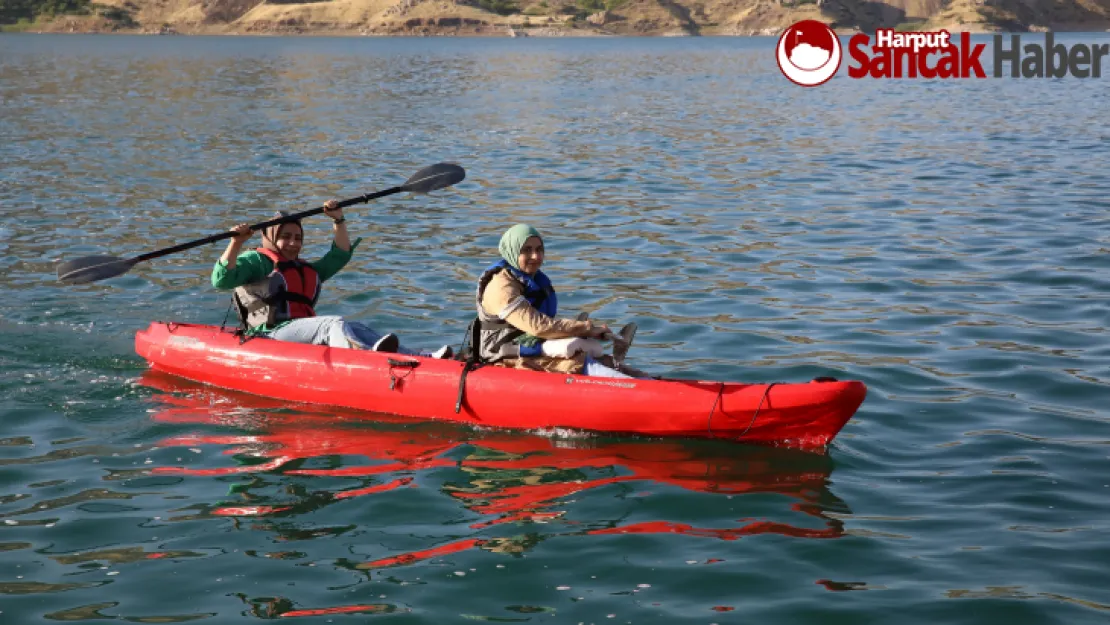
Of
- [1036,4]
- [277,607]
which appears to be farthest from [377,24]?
[277,607]

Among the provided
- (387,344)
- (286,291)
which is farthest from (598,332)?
(286,291)

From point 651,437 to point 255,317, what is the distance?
382 cm

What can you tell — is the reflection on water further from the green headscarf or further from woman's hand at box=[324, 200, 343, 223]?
woman's hand at box=[324, 200, 343, 223]

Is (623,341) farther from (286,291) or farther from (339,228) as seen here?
(286,291)

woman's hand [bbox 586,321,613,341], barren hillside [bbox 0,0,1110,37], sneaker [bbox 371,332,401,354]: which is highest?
barren hillside [bbox 0,0,1110,37]

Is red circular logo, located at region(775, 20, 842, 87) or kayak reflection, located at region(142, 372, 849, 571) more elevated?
red circular logo, located at region(775, 20, 842, 87)

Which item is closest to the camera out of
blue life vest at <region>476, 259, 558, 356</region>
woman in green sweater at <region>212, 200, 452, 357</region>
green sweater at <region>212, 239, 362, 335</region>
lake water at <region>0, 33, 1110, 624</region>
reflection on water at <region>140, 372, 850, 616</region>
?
lake water at <region>0, 33, 1110, 624</region>

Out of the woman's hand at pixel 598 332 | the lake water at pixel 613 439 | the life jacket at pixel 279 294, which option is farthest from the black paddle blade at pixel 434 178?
the woman's hand at pixel 598 332

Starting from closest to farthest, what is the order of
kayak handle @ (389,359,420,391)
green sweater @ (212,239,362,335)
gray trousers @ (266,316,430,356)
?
kayak handle @ (389,359,420,391) → green sweater @ (212,239,362,335) → gray trousers @ (266,316,430,356)

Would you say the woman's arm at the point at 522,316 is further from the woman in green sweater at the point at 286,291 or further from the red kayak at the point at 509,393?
the woman in green sweater at the point at 286,291

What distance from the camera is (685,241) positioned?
51.9 feet

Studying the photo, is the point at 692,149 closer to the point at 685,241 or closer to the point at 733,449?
the point at 685,241

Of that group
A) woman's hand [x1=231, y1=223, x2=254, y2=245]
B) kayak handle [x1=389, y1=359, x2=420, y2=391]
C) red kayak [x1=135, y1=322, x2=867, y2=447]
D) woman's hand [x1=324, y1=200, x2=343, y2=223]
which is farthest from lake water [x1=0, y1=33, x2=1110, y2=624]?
woman's hand [x1=324, y1=200, x2=343, y2=223]

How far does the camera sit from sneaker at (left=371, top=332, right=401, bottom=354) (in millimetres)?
9641
